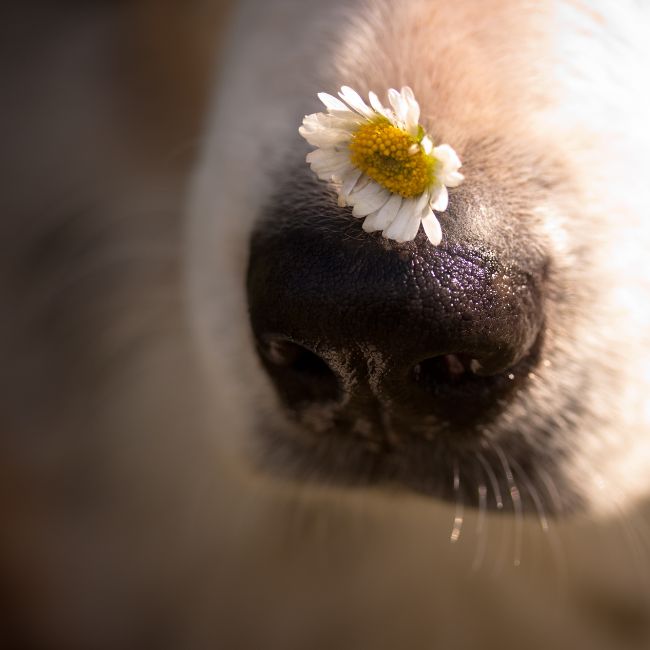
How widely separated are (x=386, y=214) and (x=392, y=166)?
0.06 meters

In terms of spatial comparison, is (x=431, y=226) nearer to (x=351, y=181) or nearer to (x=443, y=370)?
(x=351, y=181)

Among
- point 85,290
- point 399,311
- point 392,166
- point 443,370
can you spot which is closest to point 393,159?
point 392,166

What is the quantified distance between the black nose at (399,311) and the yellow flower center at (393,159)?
3.6 inches

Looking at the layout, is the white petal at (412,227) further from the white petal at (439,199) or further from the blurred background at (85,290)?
the blurred background at (85,290)

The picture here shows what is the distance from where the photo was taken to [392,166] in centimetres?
103

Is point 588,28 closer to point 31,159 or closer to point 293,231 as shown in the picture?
point 293,231

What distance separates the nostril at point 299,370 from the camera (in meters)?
1.20

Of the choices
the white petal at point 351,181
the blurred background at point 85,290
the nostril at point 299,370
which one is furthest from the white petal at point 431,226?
the blurred background at point 85,290

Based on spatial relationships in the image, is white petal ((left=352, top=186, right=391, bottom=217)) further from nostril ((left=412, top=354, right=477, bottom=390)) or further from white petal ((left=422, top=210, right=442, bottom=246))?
nostril ((left=412, top=354, right=477, bottom=390))

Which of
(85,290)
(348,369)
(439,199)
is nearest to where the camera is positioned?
(439,199)

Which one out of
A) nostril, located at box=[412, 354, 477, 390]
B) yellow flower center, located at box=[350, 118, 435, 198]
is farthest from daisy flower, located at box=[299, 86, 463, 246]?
nostril, located at box=[412, 354, 477, 390]

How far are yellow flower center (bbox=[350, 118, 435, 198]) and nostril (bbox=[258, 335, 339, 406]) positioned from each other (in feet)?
0.88

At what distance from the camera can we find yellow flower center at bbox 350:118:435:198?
1019mm

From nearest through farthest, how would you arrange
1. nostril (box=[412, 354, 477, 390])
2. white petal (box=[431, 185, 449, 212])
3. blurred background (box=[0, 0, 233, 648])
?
white petal (box=[431, 185, 449, 212])
nostril (box=[412, 354, 477, 390])
blurred background (box=[0, 0, 233, 648])
